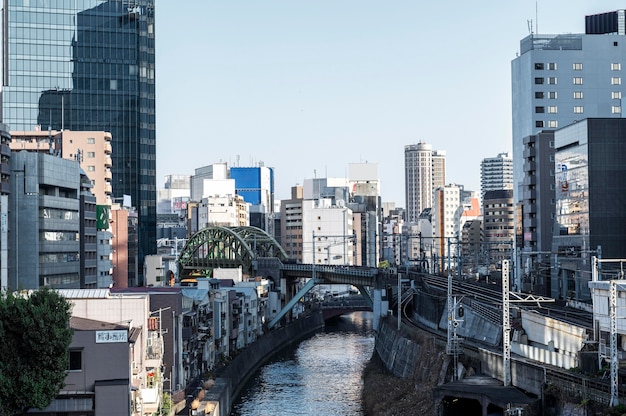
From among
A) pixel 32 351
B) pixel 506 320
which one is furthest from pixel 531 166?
pixel 32 351

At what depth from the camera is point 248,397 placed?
5516cm

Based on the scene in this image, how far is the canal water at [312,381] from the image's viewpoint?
51.6 meters

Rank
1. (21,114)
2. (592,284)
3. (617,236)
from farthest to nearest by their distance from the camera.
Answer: (21,114), (617,236), (592,284)

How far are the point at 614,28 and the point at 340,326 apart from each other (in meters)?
42.8

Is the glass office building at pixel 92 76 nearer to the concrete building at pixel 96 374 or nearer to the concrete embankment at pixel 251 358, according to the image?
the concrete embankment at pixel 251 358

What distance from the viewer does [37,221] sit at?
58.5 metres

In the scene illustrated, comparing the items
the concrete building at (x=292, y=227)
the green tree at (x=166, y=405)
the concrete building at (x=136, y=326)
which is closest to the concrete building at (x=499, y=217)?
the concrete building at (x=292, y=227)

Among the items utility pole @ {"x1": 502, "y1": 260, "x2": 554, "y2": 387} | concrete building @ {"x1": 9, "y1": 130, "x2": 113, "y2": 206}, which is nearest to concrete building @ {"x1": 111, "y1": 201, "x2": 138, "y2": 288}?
concrete building @ {"x1": 9, "y1": 130, "x2": 113, "y2": 206}

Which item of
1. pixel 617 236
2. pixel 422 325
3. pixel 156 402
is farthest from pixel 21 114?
pixel 156 402

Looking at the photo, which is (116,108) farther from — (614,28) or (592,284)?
(592,284)

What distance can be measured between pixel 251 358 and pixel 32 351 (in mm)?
39004

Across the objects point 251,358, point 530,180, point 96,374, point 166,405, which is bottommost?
point 251,358

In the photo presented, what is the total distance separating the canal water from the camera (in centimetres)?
5159

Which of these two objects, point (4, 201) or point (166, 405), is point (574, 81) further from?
point (166, 405)
